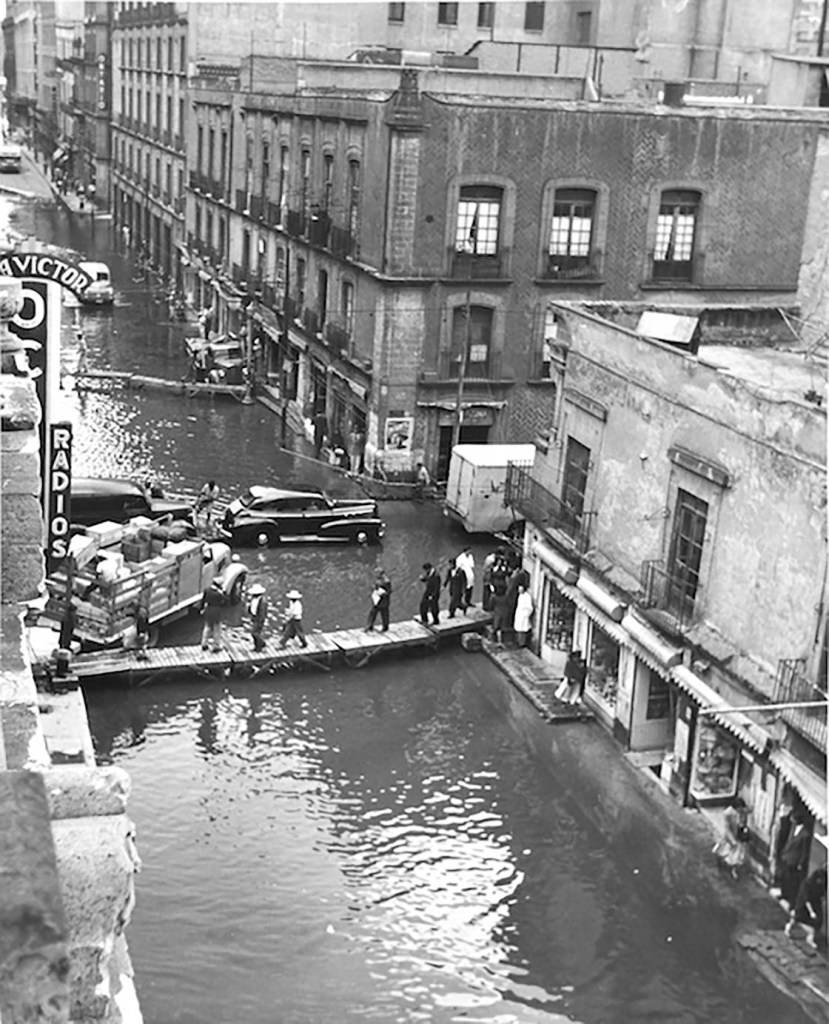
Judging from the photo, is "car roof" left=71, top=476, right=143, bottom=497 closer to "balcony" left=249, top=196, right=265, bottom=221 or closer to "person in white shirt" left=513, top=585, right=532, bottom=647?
"person in white shirt" left=513, top=585, right=532, bottom=647

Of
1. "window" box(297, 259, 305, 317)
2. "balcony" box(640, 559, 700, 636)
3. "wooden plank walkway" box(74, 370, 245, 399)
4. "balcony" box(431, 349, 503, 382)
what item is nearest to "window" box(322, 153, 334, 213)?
"window" box(297, 259, 305, 317)

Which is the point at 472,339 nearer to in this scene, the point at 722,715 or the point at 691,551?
the point at 691,551

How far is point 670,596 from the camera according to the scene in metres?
23.9

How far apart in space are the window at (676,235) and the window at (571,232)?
85.4 inches

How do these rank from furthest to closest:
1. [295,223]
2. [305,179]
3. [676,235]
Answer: [295,223]
[305,179]
[676,235]

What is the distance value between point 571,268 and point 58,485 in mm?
25472

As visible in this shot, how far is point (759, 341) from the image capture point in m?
30.2

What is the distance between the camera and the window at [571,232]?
130 feet

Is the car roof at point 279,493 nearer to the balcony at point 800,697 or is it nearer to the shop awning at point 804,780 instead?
the balcony at point 800,697

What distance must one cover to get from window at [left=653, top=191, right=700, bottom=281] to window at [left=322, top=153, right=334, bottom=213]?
10.4 meters

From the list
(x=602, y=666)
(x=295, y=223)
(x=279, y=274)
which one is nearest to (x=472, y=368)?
(x=295, y=223)

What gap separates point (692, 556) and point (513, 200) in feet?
58.9

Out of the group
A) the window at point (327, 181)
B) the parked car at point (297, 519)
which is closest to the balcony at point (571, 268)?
the window at point (327, 181)

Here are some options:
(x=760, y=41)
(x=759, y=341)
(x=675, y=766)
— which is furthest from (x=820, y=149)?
(x=760, y=41)
